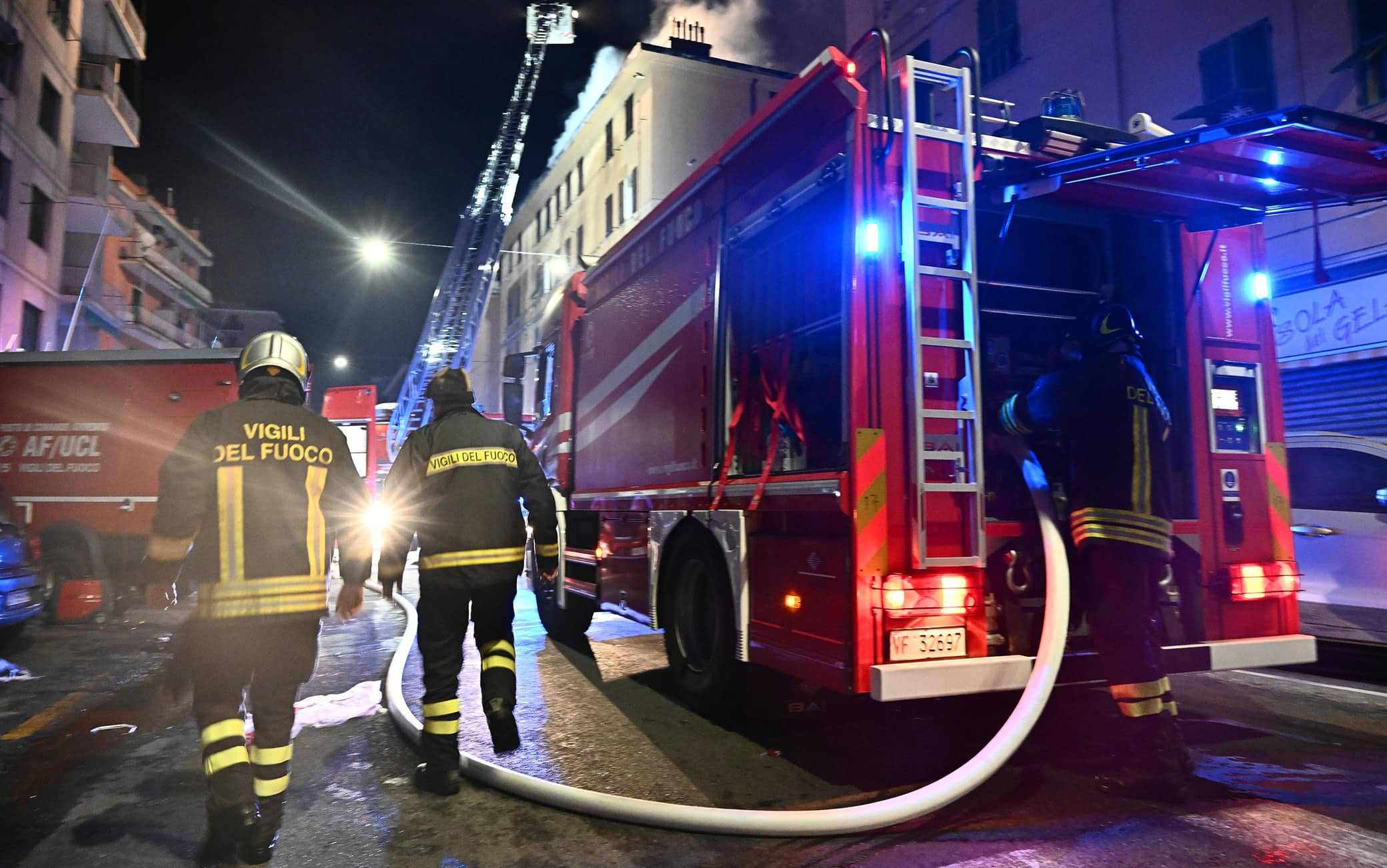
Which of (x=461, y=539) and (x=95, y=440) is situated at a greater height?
(x=95, y=440)

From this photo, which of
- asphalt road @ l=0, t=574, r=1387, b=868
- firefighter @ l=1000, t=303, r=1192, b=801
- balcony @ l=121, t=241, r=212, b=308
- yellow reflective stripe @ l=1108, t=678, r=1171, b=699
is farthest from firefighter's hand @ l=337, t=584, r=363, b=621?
balcony @ l=121, t=241, r=212, b=308

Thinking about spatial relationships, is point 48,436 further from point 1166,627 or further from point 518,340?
point 518,340

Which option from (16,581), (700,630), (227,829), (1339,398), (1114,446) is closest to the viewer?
(227,829)

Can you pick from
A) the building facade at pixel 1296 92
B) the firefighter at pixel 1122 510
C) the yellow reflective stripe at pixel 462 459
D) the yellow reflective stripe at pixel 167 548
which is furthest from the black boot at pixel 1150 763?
the building facade at pixel 1296 92

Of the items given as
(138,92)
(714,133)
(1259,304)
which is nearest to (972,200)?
(1259,304)

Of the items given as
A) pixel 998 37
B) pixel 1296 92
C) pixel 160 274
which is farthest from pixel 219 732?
pixel 160 274

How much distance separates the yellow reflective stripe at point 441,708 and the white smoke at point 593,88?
2739 centimetres

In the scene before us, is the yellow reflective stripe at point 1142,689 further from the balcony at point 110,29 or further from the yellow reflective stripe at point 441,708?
the balcony at point 110,29

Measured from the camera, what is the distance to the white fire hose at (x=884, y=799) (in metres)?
2.89

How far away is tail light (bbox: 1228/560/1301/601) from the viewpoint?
391 cm

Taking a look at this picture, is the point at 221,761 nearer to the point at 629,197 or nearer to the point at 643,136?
the point at 643,136

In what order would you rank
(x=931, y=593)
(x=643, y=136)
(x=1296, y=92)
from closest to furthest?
(x=931, y=593), (x=1296, y=92), (x=643, y=136)

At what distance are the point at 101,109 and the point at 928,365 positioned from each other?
88.4ft

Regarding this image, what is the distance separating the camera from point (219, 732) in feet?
8.96
